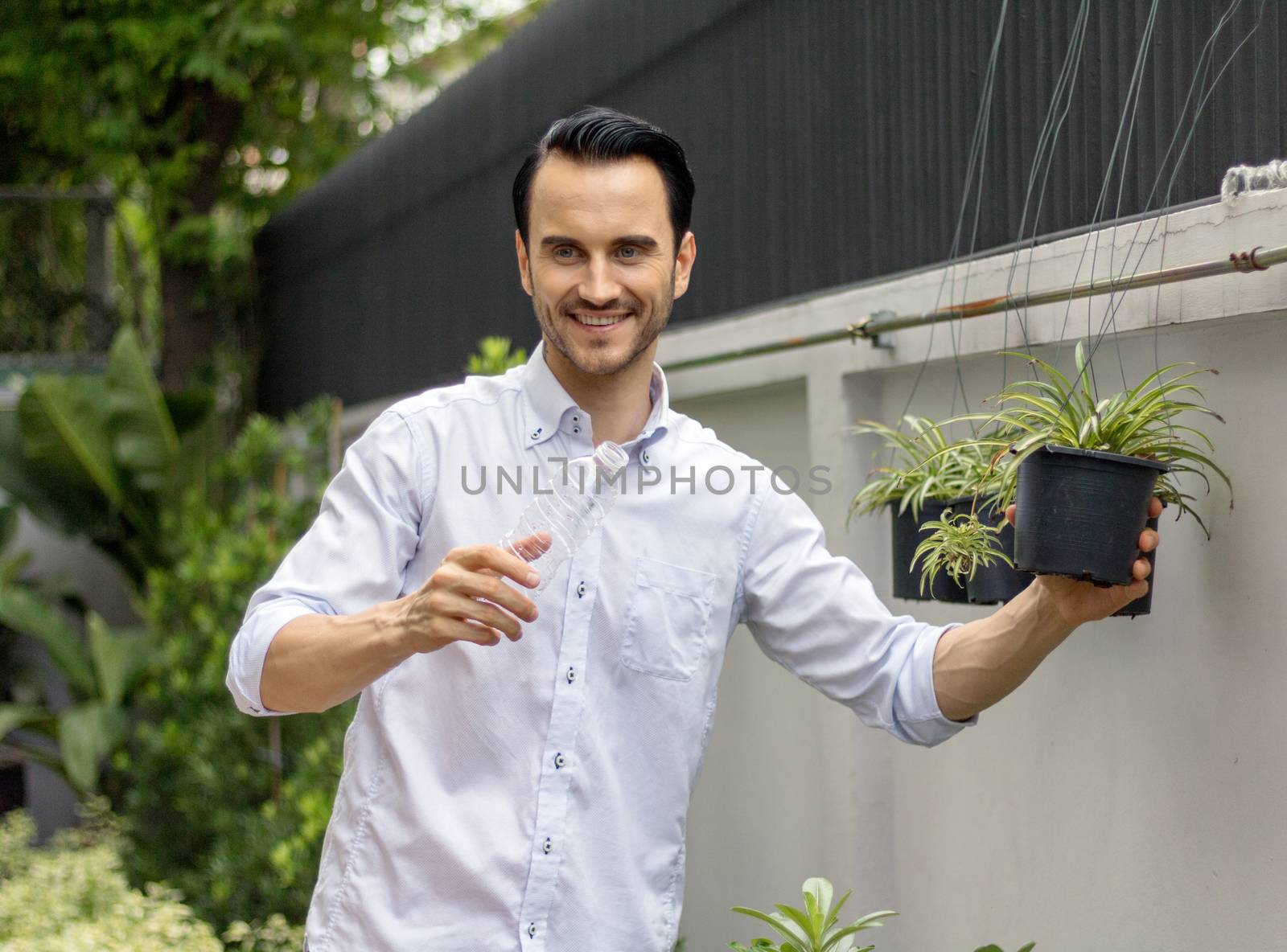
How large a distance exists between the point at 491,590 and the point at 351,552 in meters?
0.43

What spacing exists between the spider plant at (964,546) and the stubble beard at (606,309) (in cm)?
52

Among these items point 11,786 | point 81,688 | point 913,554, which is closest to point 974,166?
point 913,554

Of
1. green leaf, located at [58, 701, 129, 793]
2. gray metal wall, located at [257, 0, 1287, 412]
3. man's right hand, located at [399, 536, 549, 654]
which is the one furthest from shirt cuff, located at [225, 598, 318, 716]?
green leaf, located at [58, 701, 129, 793]

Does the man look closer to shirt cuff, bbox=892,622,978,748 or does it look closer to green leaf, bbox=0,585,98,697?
shirt cuff, bbox=892,622,978,748

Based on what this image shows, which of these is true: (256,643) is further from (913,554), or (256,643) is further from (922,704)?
(913,554)

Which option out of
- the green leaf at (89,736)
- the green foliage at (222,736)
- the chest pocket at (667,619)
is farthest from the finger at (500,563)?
the green leaf at (89,736)

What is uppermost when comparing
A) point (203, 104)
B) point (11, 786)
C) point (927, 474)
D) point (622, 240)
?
point (203, 104)

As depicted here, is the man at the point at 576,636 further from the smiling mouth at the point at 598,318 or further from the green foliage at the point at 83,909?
the green foliage at the point at 83,909

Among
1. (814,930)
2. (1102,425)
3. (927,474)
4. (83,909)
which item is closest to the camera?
(1102,425)

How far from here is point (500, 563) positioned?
161cm

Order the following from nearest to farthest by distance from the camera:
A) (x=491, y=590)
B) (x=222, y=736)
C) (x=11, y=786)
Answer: (x=491, y=590), (x=222, y=736), (x=11, y=786)

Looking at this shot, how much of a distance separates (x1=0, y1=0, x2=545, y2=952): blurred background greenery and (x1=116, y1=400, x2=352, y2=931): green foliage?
0.05ft

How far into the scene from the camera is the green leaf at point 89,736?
5.82 m

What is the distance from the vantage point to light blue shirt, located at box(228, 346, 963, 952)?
197 centimetres
